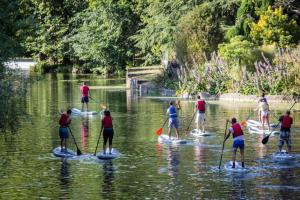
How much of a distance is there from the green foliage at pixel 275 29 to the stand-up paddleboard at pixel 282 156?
1224 inches

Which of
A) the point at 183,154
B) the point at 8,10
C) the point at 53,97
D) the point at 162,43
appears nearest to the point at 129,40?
the point at 162,43

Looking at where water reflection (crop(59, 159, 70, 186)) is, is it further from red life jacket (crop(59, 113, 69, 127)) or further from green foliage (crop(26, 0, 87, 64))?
green foliage (crop(26, 0, 87, 64))

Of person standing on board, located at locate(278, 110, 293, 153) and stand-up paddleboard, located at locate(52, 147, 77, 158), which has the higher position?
person standing on board, located at locate(278, 110, 293, 153)

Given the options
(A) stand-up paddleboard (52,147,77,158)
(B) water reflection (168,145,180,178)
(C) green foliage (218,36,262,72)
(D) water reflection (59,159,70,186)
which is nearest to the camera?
(D) water reflection (59,159,70,186)

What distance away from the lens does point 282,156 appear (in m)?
28.5

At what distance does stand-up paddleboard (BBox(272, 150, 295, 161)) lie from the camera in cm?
2827

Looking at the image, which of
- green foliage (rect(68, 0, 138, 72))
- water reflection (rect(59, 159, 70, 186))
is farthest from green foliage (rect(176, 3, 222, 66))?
water reflection (rect(59, 159, 70, 186))

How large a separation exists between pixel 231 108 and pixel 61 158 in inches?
763

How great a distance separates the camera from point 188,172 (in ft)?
84.5

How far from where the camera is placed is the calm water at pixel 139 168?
2272 centimetres

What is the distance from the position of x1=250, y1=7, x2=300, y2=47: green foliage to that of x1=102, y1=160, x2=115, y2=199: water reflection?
33.9 meters

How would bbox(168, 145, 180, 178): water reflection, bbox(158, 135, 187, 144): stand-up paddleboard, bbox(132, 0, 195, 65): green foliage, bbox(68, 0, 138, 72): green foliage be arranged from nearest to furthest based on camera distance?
1. bbox(168, 145, 180, 178): water reflection
2. bbox(158, 135, 187, 144): stand-up paddleboard
3. bbox(132, 0, 195, 65): green foliage
4. bbox(68, 0, 138, 72): green foliage

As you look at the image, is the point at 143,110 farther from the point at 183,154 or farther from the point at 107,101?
the point at 183,154

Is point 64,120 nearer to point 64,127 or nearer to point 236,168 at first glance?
point 64,127
